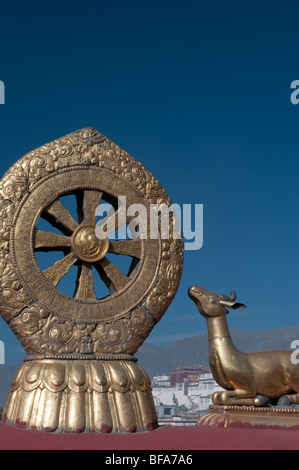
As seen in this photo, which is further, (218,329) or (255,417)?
(218,329)

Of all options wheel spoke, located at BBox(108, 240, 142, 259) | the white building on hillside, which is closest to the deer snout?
wheel spoke, located at BBox(108, 240, 142, 259)

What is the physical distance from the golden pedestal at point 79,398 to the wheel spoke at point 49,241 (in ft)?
4.22

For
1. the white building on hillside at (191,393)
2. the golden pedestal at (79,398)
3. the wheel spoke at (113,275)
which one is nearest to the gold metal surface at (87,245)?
the wheel spoke at (113,275)

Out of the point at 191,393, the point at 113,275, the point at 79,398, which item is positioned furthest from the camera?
the point at 191,393

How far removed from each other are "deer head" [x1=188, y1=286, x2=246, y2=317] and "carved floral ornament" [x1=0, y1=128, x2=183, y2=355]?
1.32 feet

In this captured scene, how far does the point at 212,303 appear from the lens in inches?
301

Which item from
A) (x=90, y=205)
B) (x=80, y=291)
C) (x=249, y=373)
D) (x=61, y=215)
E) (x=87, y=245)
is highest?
(x=90, y=205)

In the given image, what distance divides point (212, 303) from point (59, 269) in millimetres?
1992

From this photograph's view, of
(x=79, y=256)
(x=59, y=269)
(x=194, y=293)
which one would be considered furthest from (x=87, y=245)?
(x=194, y=293)

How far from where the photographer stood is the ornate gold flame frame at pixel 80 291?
6.32m

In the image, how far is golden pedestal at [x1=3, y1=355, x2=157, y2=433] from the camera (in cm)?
619

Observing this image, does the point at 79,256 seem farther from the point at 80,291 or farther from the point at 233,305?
the point at 233,305

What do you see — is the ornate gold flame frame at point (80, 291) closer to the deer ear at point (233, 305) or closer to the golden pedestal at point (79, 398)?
the golden pedestal at point (79, 398)
